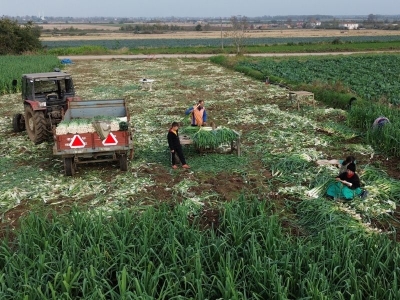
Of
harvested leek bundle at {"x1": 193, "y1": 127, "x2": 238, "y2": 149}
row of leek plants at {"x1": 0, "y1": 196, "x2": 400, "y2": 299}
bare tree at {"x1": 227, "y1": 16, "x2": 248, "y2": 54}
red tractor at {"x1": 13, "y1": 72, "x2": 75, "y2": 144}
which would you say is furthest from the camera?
bare tree at {"x1": 227, "y1": 16, "x2": 248, "y2": 54}

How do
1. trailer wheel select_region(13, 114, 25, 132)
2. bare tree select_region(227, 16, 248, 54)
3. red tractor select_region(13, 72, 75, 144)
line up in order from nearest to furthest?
red tractor select_region(13, 72, 75, 144) → trailer wheel select_region(13, 114, 25, 132) → bare tree select_region(227, 16, 248, 54)

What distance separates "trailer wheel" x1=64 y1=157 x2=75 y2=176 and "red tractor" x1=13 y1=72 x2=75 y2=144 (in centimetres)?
277

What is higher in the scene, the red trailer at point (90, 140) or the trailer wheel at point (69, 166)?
the red trailer at point (90, 140)

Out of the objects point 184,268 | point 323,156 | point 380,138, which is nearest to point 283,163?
point 323,156

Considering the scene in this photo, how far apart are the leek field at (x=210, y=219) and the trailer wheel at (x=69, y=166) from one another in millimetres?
193

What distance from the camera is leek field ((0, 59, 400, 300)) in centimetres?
494

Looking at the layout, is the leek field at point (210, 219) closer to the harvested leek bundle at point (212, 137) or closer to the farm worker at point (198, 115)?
the harvested leek bundle at point (212, 137)

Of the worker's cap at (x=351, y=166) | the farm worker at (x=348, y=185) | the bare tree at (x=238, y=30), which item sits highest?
the bare tree at (x=238, y=30)

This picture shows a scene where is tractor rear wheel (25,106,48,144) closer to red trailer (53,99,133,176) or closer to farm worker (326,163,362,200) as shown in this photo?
red trailer (53,99,133,176)

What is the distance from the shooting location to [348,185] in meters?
8.29

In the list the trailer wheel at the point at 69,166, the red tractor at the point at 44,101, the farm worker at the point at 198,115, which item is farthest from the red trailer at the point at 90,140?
the red tractor at the point at 44,101

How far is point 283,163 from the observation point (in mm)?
10586

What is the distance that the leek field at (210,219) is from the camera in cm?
494

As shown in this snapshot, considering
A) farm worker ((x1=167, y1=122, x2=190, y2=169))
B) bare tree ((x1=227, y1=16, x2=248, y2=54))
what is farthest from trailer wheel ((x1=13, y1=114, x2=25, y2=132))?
bare tree ((x1=227, y1=16, x2=248, y2=54))
